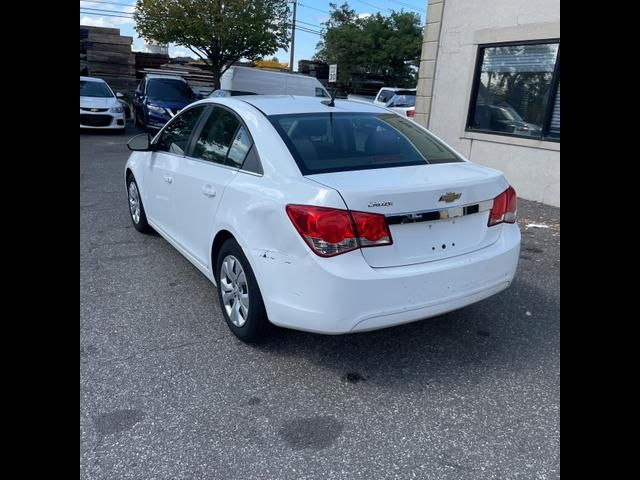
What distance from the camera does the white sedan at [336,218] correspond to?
8.23 ft

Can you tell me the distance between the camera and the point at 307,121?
3311 millimetres

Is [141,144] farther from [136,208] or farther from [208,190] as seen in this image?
[208,190]

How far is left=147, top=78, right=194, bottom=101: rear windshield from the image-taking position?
14.4 m

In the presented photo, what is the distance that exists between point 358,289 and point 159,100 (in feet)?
43.1

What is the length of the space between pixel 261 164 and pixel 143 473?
1.74m

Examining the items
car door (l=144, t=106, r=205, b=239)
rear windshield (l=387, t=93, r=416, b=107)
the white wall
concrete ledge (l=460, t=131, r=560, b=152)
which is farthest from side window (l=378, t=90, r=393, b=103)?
car door (l=144, t=106, r=205, b=239)

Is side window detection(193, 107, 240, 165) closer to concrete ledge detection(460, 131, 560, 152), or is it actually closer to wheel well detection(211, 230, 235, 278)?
wheel well detection(211, 230, 235, 278)

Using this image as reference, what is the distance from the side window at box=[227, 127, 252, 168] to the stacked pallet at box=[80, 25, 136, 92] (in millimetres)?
22770

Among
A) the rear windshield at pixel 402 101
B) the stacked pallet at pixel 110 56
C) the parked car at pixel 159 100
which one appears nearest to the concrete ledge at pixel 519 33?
the rear windshield at pixel 402 101

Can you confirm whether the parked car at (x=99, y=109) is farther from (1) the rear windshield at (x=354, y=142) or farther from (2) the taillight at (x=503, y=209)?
(2) the taillight at (x=503, y=209)

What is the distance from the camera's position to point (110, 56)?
76.1 ft

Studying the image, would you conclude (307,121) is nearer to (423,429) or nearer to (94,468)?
(423,429)

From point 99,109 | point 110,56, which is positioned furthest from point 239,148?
point 110,56

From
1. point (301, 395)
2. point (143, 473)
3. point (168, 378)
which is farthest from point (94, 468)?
point (301, 395)
